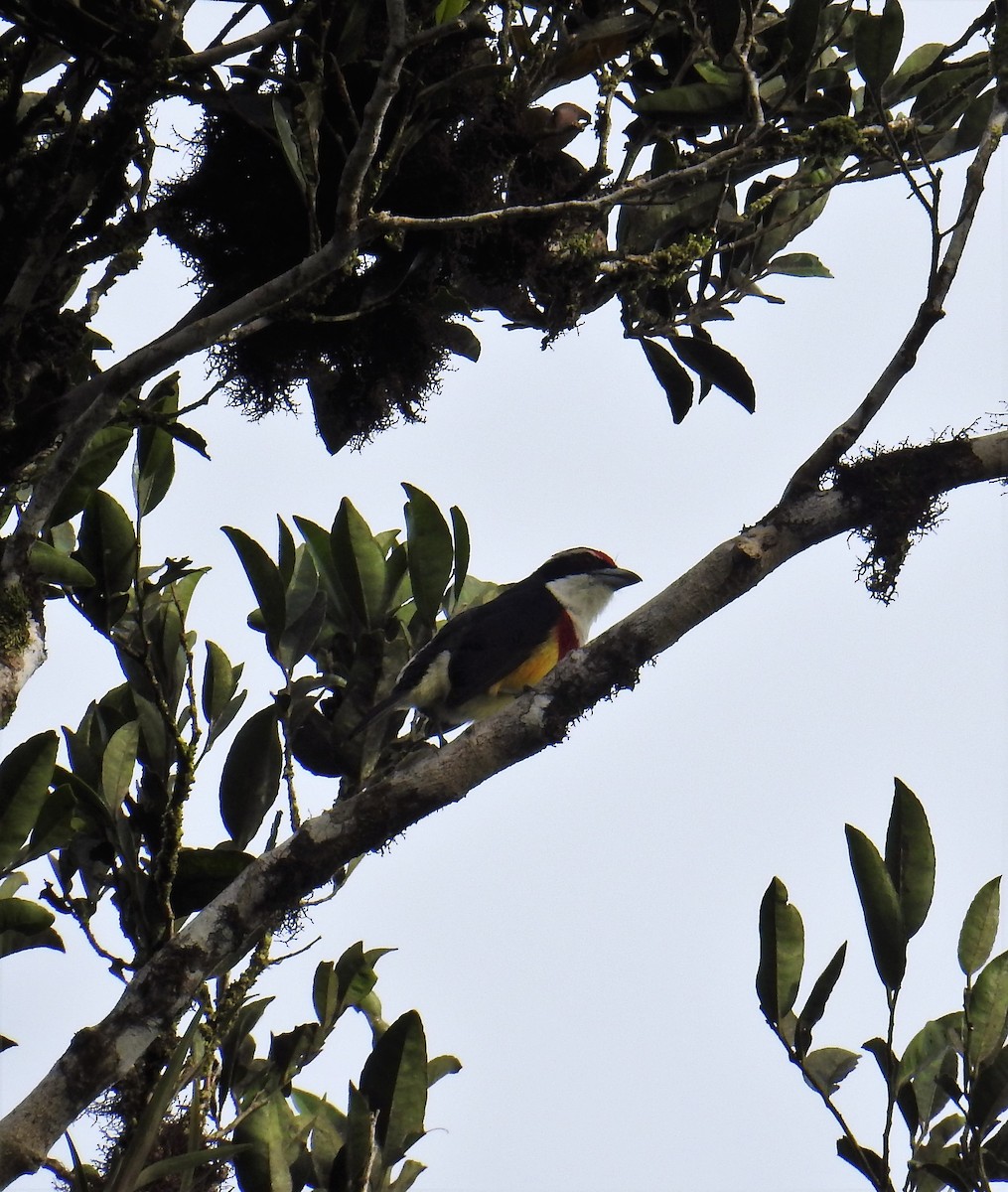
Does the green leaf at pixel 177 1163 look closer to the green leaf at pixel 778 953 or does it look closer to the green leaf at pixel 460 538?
the green leaf at pixel 778 953

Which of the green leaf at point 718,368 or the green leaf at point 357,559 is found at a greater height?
the green leaf at point 718,368

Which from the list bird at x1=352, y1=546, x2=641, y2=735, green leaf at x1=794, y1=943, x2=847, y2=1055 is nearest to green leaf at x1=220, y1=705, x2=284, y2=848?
bird at x1=352, y1=546, x2=641, y2=735

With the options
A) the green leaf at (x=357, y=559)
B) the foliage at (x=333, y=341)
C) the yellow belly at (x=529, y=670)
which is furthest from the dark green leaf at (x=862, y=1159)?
the yellow belly at (x=529, y=670)

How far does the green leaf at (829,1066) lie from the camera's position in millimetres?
3258

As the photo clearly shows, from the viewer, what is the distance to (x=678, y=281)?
4.44 metres

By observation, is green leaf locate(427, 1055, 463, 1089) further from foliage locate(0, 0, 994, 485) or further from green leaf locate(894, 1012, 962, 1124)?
foliage locate(0, 0, 994, 485)

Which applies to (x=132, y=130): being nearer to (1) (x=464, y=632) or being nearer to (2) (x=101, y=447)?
(2) (x=101, y=447)

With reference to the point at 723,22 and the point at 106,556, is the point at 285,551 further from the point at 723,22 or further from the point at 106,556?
the point at 723,22

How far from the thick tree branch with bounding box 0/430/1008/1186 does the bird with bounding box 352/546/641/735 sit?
1.42 meters

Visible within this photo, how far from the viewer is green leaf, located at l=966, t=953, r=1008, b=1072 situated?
3.33m

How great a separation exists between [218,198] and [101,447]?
78 cm

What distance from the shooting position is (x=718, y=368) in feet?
14.7

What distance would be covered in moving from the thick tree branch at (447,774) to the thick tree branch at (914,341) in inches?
3.0

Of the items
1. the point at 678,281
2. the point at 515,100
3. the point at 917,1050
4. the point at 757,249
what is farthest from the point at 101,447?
the point at 917,1050
